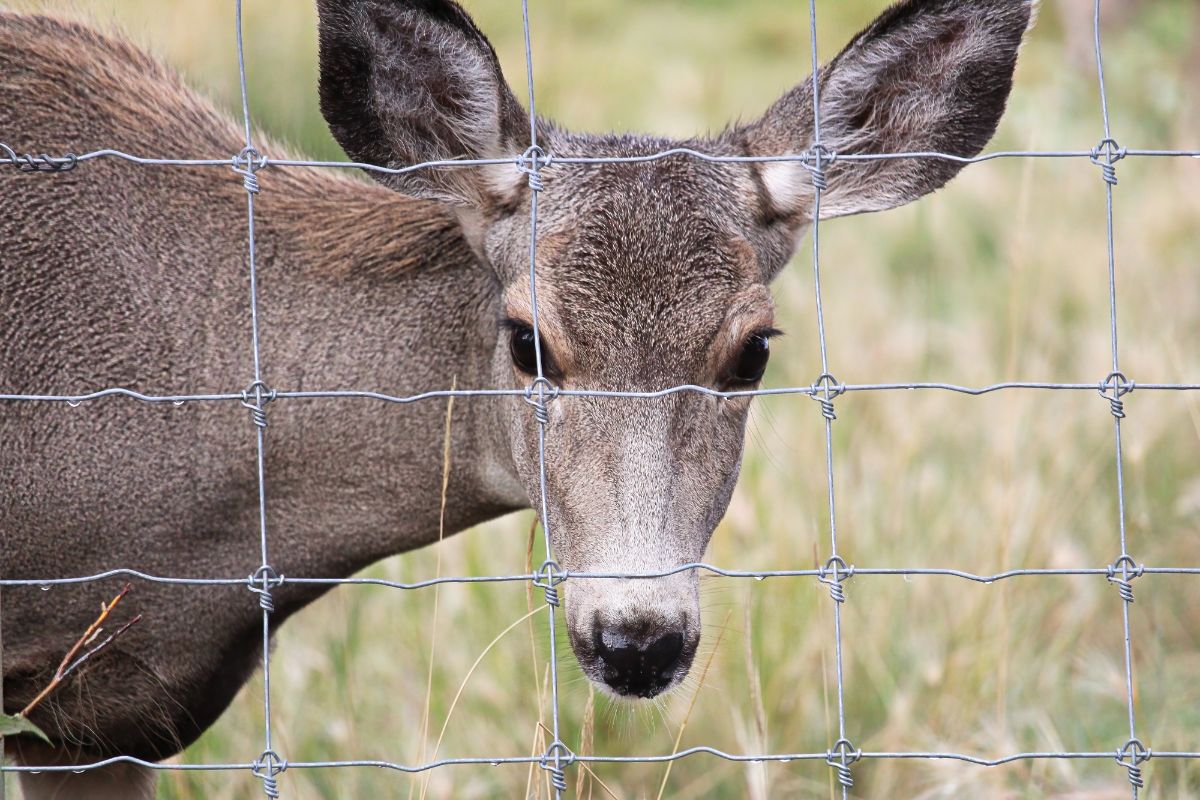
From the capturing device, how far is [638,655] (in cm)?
316

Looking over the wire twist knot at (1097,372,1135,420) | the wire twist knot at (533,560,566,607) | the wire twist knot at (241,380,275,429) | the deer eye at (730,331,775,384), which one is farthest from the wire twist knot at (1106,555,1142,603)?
the wire twist knot at (241,380,275,429)

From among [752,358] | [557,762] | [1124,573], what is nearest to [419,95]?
[752,358]

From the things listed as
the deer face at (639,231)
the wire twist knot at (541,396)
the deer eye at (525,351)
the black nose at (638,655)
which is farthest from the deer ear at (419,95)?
the black nose at (638,655)

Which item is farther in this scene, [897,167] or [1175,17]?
[1175,17]

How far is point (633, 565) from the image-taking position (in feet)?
10.6

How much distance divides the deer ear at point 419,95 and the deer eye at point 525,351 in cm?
39

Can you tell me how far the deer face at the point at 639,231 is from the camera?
3.33m

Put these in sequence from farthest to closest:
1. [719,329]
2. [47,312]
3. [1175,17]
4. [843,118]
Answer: [1175,17]
[843,118]
[47,312]
[719,329]

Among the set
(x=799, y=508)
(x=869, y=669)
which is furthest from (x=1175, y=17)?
(x=869, y=669)

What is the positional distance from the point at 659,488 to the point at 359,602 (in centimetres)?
238

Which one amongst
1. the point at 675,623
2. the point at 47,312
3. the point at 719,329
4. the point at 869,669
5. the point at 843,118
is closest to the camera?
the point at 675,623

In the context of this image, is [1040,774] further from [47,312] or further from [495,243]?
[47,312]

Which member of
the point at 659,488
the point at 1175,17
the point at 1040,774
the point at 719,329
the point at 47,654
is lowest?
the point at 1040,774

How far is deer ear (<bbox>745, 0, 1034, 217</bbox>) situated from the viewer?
12.2 ft
